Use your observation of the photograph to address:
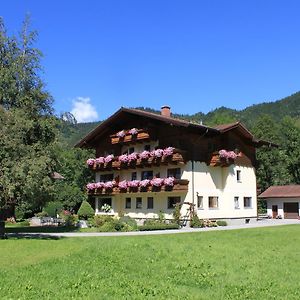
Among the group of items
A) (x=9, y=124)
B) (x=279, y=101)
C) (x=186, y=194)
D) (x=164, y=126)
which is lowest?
(x=186, y=194)

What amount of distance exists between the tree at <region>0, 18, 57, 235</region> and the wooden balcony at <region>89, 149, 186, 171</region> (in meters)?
12.1

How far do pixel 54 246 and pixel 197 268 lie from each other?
8145 mm

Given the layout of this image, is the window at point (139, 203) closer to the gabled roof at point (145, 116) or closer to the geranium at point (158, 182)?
A: the geranium at point (158, 182)

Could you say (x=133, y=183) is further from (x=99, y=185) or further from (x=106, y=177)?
(x=106, y=177)

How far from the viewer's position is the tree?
21750 millimetres

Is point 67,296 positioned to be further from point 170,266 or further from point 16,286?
point 170,266

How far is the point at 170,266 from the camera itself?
1214 cm

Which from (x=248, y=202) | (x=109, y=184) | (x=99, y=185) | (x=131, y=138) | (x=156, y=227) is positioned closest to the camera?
(x=156, y=227)

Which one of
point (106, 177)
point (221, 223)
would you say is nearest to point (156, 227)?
point (221, 223)

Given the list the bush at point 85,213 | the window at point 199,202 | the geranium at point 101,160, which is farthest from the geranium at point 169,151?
the bush at point 85,213

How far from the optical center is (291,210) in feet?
170

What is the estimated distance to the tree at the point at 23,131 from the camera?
71.4 ft

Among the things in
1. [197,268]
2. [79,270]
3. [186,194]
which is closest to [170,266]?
[197,268]

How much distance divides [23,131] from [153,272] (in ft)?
47.3
